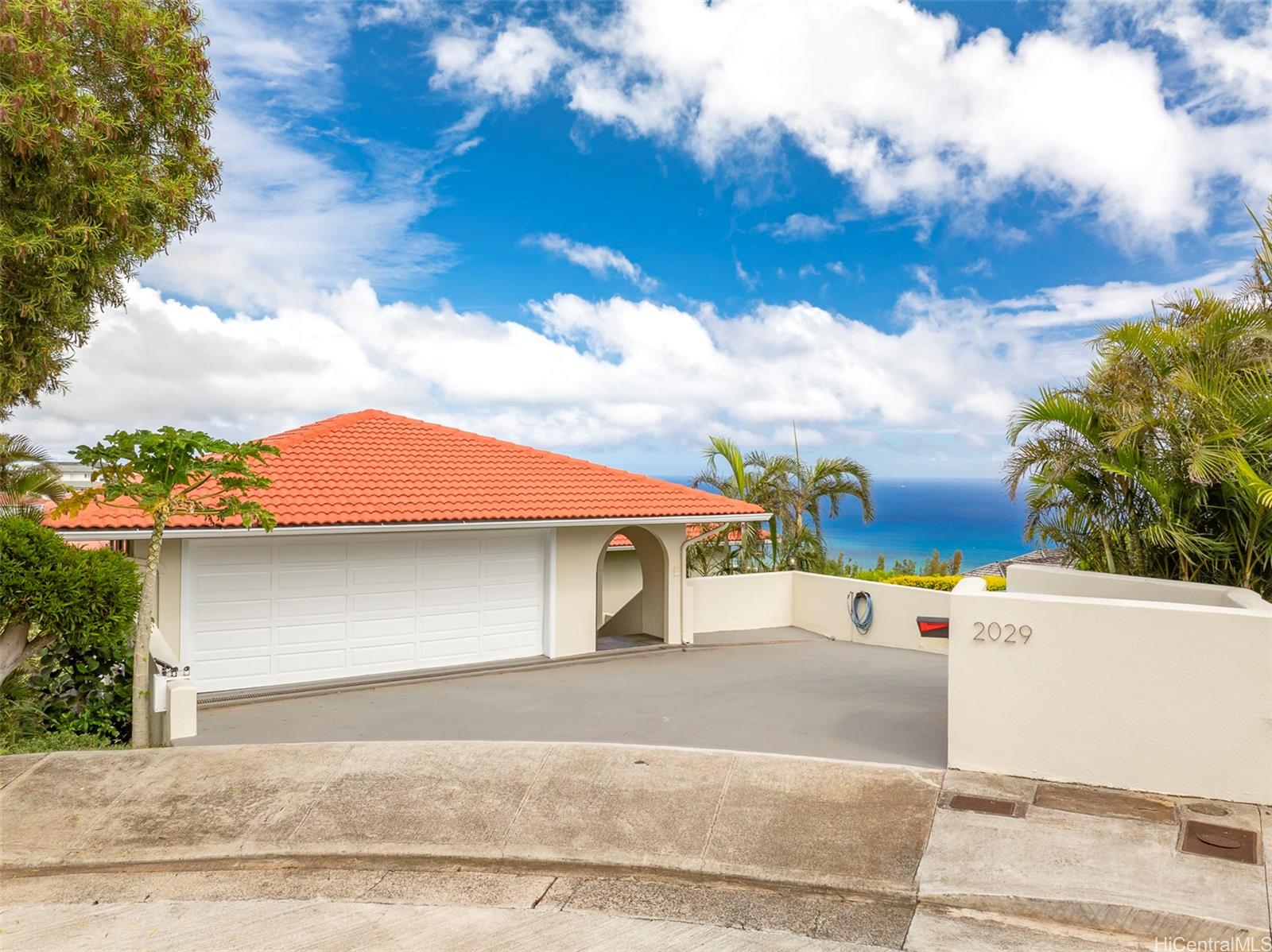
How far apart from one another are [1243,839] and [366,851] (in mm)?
6641

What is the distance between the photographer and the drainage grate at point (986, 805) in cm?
697

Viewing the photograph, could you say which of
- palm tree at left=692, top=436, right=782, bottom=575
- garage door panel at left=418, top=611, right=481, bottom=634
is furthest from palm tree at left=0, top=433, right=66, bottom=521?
palm tree at left=692, top=436, right=782, bottom=575

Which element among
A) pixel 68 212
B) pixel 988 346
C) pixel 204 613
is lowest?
pixel 204 613

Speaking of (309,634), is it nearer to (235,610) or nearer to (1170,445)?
(235,610)

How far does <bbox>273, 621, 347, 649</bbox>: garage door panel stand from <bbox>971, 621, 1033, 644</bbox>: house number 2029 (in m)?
9.45

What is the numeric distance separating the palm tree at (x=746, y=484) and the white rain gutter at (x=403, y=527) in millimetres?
3592

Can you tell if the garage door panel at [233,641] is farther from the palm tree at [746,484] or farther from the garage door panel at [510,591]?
the palm tree at [746,484]

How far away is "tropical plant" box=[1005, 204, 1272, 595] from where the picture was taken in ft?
29.3

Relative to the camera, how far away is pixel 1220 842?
6.35m

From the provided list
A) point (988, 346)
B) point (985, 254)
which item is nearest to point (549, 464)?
point (988, 346)

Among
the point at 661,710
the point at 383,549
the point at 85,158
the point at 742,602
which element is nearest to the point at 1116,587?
the point at 661,710

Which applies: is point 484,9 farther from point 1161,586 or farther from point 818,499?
point 1161,586

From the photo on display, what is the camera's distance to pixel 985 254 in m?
50.8

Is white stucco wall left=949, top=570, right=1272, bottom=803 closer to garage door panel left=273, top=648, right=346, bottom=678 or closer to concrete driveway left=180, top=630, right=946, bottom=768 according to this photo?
concrete driveway left=180, top=630, right=946, bottom=768
